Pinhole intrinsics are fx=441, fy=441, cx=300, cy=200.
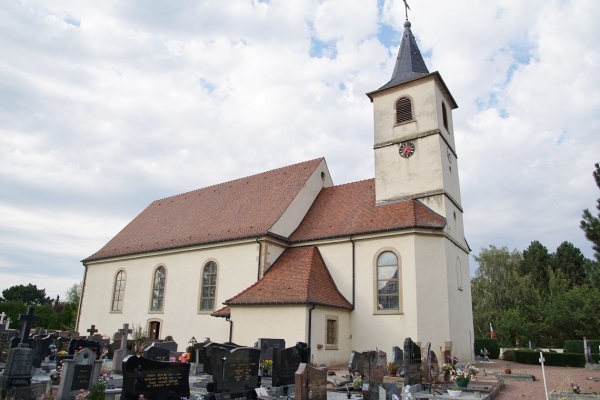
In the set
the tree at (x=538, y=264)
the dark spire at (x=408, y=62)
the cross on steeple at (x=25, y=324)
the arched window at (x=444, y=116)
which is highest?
the dark spire at (x=408, y=62)

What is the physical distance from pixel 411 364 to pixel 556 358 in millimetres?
16438

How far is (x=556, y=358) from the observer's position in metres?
24.0

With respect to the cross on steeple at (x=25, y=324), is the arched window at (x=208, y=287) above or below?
above

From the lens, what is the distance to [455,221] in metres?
20.7

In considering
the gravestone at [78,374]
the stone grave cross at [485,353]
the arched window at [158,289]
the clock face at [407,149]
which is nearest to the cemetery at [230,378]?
the gravestone at [78,374]

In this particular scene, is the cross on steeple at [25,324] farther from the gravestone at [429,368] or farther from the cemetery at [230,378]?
the gravestone at [429,368]

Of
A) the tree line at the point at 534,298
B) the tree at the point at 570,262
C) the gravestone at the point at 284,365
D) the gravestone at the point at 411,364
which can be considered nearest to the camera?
the gravestone at the point at 284,365

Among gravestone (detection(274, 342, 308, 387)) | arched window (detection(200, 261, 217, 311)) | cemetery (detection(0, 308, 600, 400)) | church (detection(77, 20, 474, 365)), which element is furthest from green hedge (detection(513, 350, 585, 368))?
gravestone (detection(274, 342, 308, 387))

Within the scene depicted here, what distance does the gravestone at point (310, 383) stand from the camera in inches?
336

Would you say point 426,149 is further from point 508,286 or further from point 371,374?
point 508,286

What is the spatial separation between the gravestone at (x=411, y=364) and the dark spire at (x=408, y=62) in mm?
14091

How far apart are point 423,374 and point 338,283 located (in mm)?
7251

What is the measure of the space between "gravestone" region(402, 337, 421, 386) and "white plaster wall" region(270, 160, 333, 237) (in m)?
9.67

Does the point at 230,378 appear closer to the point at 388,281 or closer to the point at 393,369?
the point at 393,369
